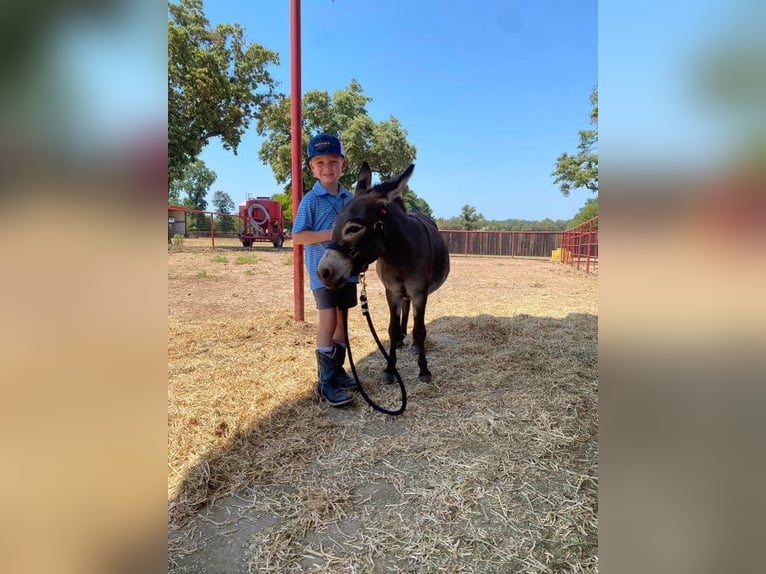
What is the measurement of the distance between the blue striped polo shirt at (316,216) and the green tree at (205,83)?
1733 cm

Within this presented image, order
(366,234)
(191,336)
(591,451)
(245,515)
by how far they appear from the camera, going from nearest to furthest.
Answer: (245,515) → (591,451) → (366,234) → (191,336)

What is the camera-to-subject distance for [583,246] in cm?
1827

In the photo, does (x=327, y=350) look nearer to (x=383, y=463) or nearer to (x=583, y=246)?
(x=383, y=463)

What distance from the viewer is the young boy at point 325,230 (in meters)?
3.29

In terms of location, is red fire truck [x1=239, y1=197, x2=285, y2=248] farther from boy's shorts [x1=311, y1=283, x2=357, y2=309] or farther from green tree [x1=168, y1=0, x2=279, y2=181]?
boy's shorts [x1=311, y1=283, x2=357, y2=309]

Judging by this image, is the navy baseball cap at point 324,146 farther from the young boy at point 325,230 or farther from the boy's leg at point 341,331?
the boy's leg at point 341,331

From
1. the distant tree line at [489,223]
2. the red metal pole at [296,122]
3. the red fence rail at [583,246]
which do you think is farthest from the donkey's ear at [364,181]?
the distant tree line at [489,223]

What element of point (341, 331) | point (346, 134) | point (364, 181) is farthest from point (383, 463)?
point (346, 134)
